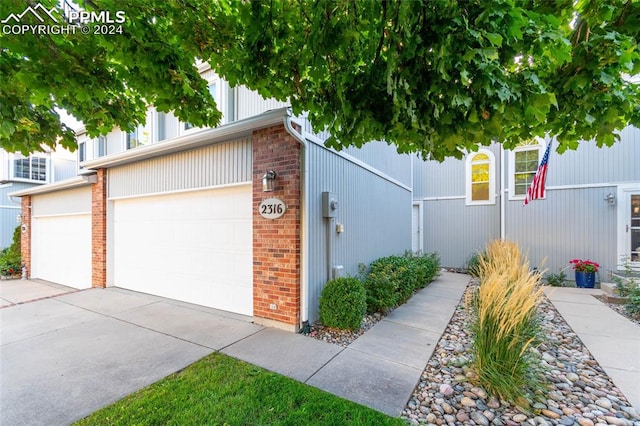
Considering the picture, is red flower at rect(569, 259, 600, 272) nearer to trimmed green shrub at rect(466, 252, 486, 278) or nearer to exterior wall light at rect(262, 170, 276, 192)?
trimmed green shrub at rect(466, 252, 486, 278)

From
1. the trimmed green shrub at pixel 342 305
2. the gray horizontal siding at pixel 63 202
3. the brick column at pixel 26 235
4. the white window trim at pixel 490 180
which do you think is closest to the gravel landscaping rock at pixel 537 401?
the trimmed green shrub at pixel 342 305

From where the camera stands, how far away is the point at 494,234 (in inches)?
363

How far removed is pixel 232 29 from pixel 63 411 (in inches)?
159

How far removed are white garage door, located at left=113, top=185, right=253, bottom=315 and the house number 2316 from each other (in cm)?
59

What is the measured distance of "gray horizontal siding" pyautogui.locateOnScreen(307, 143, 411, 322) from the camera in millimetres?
4494

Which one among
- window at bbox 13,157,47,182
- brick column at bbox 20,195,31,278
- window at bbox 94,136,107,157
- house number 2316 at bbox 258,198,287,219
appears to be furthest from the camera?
window at bbox 13,157,47,182

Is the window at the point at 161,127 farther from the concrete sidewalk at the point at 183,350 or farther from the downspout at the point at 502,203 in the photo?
the downspout at the point at 502,203

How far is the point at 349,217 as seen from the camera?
221 inches

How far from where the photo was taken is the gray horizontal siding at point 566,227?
7.50 metres

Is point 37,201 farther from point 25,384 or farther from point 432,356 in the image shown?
point 432,356

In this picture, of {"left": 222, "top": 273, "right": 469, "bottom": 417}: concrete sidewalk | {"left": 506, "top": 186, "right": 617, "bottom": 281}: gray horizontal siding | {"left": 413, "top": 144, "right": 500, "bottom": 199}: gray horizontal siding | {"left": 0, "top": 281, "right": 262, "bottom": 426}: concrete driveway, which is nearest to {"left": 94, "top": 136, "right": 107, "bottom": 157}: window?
{"left": 0, "top": 281, "right": 262, "bottom": 426}: concrete driveway

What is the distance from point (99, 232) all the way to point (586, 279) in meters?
13.0

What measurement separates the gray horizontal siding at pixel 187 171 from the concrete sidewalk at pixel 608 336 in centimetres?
487

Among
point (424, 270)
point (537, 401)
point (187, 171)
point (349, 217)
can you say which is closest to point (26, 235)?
point (187, 171)
